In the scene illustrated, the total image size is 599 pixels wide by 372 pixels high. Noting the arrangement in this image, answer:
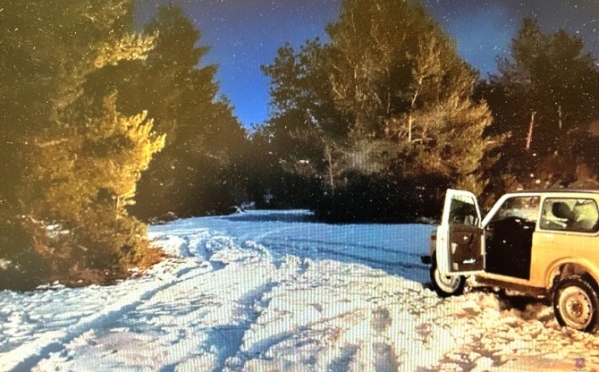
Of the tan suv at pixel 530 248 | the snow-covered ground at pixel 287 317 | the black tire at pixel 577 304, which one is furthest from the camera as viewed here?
the tan suv at pixel 530 248

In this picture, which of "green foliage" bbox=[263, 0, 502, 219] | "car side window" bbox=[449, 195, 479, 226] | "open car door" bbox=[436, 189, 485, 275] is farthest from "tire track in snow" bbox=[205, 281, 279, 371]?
"car side window" bbox=[449, 195, 479, 226]

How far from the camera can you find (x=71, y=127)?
16.0 ft

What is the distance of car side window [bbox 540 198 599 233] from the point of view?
3.35m

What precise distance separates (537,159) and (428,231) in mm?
1120

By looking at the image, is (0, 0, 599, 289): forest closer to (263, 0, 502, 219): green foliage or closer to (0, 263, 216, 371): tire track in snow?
(263, 0, 502, 219): green foliage

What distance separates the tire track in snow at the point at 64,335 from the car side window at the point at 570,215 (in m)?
3.20

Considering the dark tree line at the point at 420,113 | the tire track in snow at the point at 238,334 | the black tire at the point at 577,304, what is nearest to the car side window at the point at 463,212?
the dark tree line at the point at 420,113

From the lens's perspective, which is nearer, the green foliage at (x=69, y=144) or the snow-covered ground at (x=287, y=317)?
the snow-covered ground at (x=287, y=317)

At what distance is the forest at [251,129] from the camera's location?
372 cm

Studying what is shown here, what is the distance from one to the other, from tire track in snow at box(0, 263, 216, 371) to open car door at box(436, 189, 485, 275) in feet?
7.93

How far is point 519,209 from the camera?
3.97m

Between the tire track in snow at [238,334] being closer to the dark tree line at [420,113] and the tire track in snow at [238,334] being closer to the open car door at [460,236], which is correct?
A: the dark tree line at [420,113]

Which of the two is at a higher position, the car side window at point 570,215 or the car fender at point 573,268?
the car side window at point 570,215

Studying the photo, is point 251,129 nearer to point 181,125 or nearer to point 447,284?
point 181,125
